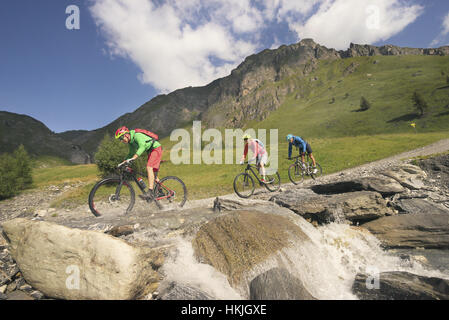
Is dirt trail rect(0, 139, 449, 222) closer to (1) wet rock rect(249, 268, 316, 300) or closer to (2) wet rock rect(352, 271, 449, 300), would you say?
(1) wet rock rect(249, 268, 316, 300)

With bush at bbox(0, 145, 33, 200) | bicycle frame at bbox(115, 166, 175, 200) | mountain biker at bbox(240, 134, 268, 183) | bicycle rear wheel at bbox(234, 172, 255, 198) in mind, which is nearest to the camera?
bicycle frame at bbox(115, 166, 175, 200)

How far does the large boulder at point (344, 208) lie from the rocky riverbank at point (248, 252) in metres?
0.04

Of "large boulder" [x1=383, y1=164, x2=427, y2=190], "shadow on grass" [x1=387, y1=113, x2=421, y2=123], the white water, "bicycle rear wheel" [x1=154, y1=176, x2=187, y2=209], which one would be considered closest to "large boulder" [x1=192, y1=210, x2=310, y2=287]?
the white water

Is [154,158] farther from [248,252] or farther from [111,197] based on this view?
[248,252]

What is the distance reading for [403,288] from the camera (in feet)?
15.4

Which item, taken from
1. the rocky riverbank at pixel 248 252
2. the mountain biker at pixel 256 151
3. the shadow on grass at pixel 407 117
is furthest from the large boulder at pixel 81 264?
the shadow on grass at pixel 407 117

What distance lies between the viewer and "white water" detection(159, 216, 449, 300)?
17.1 feet

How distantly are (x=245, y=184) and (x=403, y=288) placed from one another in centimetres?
964

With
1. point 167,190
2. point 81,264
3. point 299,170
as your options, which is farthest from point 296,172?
point 81,264

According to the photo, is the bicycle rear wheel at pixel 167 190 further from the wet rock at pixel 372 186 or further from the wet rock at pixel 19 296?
the wet rock at pixel 372 186

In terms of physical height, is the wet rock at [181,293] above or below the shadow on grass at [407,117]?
below

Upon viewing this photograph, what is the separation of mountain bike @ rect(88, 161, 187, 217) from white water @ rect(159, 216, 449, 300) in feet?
13.3

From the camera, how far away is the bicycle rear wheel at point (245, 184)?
13.7 metres

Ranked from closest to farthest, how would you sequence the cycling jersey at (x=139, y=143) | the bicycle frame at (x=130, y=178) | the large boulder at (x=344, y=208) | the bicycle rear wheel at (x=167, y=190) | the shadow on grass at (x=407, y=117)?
the large boulder at (x=344, y=208)
the cycling jersey at (x=139, y=143)
the bicycle frame at (x=130, y=178)
the bicycle rear wheel at (x=167, y=190)
the shadow on grass at (x=407, y=117)
